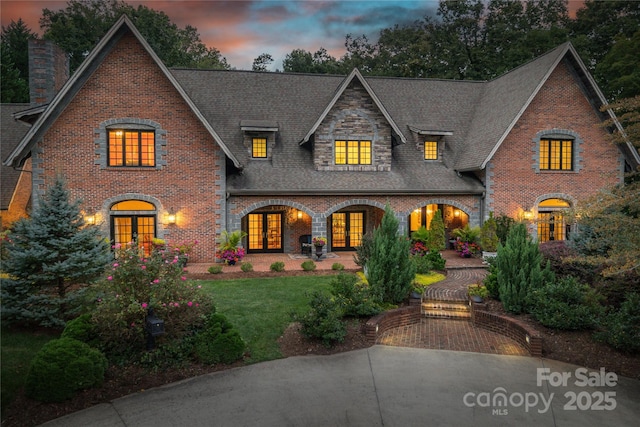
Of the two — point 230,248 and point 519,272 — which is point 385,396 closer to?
point 519,272

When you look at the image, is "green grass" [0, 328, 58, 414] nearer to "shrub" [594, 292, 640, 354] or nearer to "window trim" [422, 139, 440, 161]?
"shrub" [594, 292, 640, 354]

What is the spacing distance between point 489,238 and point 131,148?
51.7 ft

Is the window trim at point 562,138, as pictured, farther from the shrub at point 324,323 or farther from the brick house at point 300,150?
the shrub at point 324,323

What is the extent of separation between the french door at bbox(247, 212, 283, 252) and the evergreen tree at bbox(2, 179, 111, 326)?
35.8ft

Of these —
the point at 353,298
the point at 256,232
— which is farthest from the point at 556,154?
the point at 353,298

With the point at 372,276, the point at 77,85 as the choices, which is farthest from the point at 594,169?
the point at 77,85

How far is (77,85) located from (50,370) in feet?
43.4

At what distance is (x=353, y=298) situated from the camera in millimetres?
10078

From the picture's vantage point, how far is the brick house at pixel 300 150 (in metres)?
16.5

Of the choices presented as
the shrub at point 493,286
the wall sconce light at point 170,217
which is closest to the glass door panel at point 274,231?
the wall sconce light at point 170,217

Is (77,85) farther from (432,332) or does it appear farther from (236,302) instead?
(432,332)

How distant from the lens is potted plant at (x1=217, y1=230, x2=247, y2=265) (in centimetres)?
1700

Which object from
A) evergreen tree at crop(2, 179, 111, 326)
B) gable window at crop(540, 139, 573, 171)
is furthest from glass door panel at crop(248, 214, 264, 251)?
gable window at crop(540, 139, 573, 171)

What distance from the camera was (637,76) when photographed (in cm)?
2445
